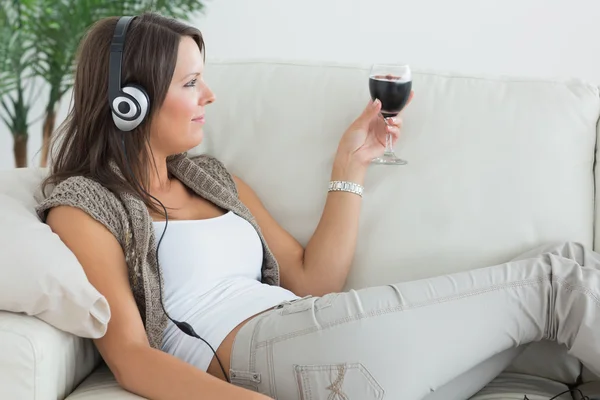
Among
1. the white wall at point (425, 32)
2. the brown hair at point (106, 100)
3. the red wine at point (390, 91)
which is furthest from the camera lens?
the white wall at point (425, 32)

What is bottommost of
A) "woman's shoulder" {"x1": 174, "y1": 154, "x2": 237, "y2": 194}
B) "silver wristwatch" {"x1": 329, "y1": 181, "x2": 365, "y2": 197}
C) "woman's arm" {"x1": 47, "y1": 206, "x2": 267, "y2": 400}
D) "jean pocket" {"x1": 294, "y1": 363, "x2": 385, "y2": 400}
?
"jean pocket" {"x1": 294, "y1": 363, "x2": 385, "y2": 400}

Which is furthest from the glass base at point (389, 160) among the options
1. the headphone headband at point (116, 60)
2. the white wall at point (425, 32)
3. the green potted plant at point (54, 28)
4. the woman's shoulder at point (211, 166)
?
the green potted plant at point (54, 28)

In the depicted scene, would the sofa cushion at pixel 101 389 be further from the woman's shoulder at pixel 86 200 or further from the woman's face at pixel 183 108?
the woman's face at pixel 183 108

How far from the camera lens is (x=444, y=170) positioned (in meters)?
1.85

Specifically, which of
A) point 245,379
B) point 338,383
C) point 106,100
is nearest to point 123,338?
point 245,379

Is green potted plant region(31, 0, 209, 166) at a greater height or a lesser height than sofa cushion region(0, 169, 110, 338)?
greater

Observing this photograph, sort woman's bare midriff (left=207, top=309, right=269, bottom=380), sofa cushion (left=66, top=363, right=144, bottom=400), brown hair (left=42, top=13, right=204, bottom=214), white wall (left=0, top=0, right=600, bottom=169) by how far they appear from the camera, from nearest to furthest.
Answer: sofa cushion (left=66, top=363, right=144, bottom=400) < woman's bare midriff (left=207, top=309, right=269, bottom=380) < brown hair (left=42, top=13, right=204, bottom=214) < white wall (left=0, top=0, right=600, bottom=169)

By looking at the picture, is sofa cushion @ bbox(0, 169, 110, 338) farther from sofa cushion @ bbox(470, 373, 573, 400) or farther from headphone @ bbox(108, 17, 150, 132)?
sofa cushion @ bbox(470, 373, 573, 400)

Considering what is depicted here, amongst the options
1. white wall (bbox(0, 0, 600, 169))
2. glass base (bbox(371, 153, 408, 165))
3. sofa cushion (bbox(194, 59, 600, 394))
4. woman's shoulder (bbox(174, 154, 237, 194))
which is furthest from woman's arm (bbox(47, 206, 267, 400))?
white wall (bbox(0, 0, 600, 169))

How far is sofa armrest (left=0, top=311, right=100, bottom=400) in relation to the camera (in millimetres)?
1300

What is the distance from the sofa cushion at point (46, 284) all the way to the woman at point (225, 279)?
0.08 m

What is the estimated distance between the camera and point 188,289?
1.63 m

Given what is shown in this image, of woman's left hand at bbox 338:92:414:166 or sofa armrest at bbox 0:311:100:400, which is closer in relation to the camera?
sofa armrest at bbox 0:311:100:400

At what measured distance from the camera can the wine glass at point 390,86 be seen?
179 cm
